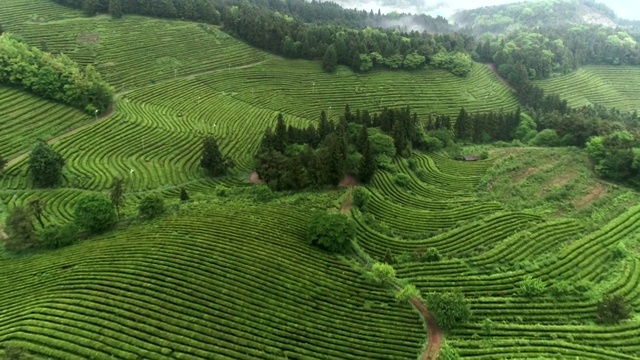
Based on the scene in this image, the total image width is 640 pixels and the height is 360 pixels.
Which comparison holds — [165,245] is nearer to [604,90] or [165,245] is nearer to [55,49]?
[55,49]

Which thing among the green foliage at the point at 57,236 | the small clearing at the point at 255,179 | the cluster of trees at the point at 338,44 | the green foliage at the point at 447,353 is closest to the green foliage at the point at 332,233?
the green foliage at the point at 447,353

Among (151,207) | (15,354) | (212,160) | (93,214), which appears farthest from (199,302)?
(212,160)

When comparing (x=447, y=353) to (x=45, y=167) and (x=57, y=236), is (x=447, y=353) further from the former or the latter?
(x=45, y=167)

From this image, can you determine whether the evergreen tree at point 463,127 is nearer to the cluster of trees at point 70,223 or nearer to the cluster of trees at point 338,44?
the cluster of trees at point 338,44

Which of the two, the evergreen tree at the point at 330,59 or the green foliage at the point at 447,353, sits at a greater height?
the evergreen tree at the point at 330,59

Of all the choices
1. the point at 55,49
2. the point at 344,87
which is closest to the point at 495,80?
the point at 344,87

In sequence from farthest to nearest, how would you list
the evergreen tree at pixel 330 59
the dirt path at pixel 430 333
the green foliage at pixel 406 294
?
the evergreen tree at pixel 330 59, the green foliage at pixel 406 294, the dirt path at pixel 430 333

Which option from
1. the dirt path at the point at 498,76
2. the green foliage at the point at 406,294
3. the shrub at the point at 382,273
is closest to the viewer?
the green foliage at the point at 406,294
